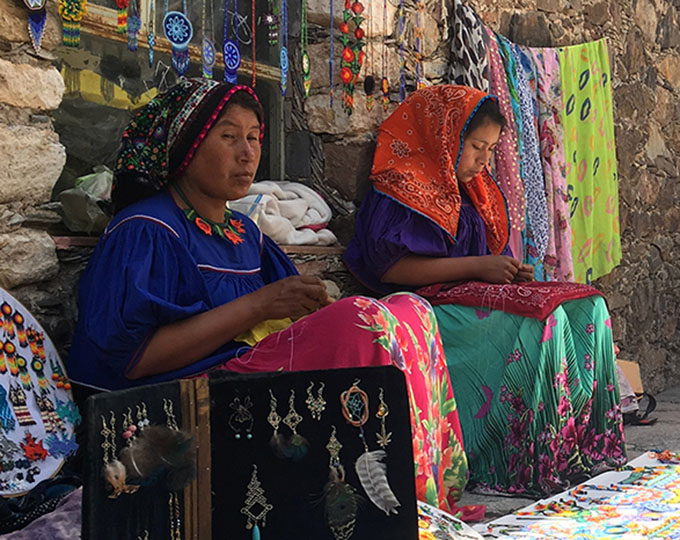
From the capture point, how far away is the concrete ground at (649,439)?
2.80 meters

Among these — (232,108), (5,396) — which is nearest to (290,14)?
(232,108)

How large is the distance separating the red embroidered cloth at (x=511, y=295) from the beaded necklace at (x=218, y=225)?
0.91 metres

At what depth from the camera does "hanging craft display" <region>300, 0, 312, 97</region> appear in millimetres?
3500

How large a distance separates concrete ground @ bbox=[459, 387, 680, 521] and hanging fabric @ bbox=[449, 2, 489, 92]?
1.70m

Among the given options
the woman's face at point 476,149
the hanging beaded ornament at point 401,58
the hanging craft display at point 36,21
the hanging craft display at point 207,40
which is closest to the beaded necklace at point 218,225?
the hanging craft display at point 36,21

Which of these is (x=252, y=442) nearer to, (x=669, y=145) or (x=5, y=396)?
(x=5, y=396)

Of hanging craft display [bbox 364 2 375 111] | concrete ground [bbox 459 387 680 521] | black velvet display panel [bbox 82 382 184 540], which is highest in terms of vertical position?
hanging craft display [bbox 364 2 375 111]

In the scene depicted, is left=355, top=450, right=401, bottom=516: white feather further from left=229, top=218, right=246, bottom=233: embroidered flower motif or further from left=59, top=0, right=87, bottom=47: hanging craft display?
left=59, top=0, right=87, bottom=47: hanging craft display

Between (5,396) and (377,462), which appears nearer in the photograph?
(377,462)

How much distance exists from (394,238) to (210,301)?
44.9 inches

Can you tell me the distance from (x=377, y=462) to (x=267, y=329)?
2.79ft

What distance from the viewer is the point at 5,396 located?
2.12m

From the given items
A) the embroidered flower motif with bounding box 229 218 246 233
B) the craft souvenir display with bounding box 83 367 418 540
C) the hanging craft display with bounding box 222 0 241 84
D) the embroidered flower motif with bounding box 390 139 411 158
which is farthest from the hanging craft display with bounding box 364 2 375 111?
the craft souvenir display with bounding box 83 367 418 540

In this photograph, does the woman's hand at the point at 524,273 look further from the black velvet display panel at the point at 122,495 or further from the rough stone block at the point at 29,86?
the black velvet display panel at the point at 122,495
